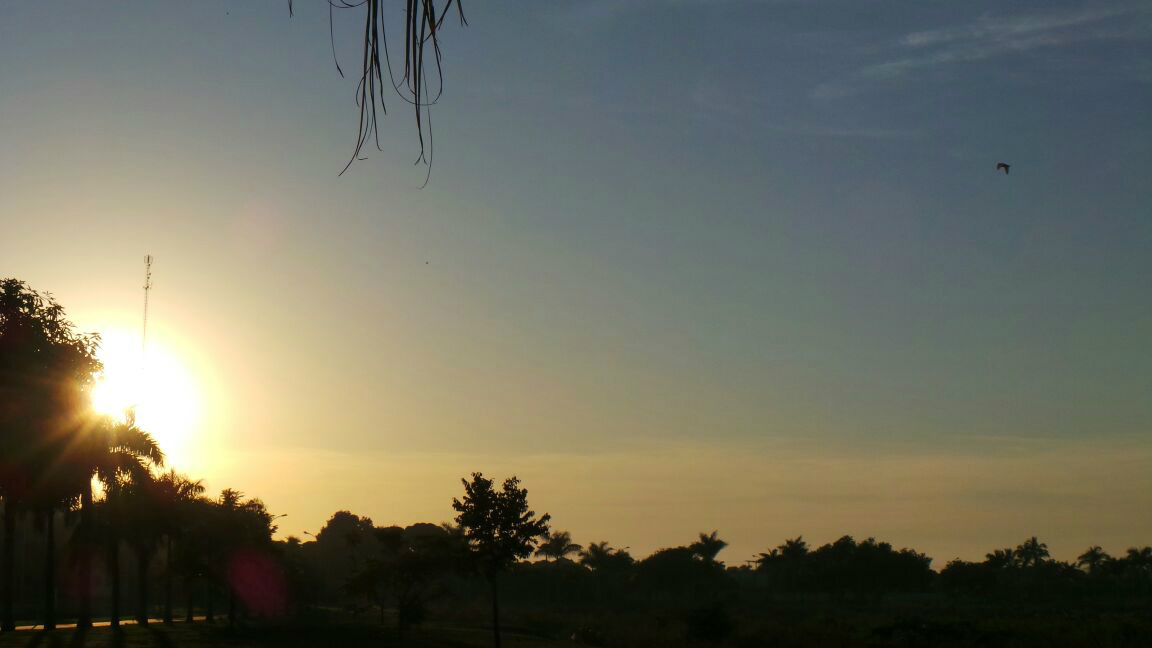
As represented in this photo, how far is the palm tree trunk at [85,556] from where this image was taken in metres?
39.3

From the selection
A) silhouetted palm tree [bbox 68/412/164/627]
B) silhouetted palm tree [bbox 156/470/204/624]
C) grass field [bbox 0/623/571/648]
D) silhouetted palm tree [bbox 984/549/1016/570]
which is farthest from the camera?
silhouetted palm tree [bbox 984/549/1016/570]

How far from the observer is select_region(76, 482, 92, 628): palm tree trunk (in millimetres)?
39312

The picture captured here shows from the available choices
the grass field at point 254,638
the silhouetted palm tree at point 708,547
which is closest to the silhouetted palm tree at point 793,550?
the silhouetted palm tree at point 708,547

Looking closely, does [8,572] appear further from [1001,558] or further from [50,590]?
[1001,558]

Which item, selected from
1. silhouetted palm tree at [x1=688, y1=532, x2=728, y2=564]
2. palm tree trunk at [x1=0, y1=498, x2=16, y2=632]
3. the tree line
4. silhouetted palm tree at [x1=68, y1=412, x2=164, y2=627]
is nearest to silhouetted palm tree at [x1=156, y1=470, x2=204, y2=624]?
the tree line

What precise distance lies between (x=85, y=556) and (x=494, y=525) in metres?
17.8

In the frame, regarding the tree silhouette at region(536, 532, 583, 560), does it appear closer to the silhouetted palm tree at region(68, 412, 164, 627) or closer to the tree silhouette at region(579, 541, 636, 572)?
the tree silhouette at region(579, 541, 636, 572)

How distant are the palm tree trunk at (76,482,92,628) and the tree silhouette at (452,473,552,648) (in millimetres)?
15668

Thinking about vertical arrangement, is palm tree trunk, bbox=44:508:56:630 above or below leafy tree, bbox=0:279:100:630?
below

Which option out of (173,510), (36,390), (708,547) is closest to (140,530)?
(173,510)

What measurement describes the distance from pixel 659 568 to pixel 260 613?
78.2 m

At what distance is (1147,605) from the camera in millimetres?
88062

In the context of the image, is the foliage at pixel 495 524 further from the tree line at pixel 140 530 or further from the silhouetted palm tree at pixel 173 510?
the silhouetted palm tree at pixel 173 510

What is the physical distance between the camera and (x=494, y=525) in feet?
154
